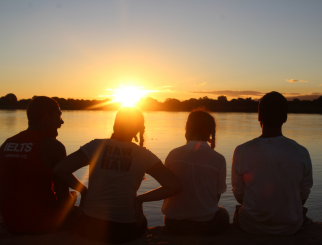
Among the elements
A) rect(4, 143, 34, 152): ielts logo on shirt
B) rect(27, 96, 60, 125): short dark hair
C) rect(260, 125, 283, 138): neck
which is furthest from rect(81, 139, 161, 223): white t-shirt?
rect(260, 125, 283, 138): neck

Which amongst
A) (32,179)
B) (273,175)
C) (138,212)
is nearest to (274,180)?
(273,175)

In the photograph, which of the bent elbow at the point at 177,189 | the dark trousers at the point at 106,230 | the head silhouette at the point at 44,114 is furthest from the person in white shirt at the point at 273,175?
the head silhouette at the point at 44,114

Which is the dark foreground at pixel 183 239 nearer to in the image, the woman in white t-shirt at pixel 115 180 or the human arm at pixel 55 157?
the woman in white t-shirt at pixel 115 180

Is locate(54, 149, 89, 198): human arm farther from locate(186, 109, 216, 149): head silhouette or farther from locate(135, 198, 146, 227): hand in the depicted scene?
locate(186, 109, 216, 149): head silhouette

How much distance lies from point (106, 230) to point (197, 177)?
84 centimetres

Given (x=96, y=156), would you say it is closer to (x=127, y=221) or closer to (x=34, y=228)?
(x=127, y=221)

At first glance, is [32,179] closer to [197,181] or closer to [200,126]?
[197,181]

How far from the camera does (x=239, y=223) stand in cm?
260

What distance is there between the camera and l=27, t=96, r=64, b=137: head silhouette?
2.34 m

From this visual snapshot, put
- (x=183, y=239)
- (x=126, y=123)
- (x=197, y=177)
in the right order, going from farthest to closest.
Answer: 1. (x=183, y=239)
2. (x=197, y=177)
3. (x=126, y=123)

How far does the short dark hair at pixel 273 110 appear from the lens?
7.44 feet

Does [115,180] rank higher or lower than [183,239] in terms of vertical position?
higher

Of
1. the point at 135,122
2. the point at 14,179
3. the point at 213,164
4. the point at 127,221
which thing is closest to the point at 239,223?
the point at 213,164

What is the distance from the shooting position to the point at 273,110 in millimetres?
2273
